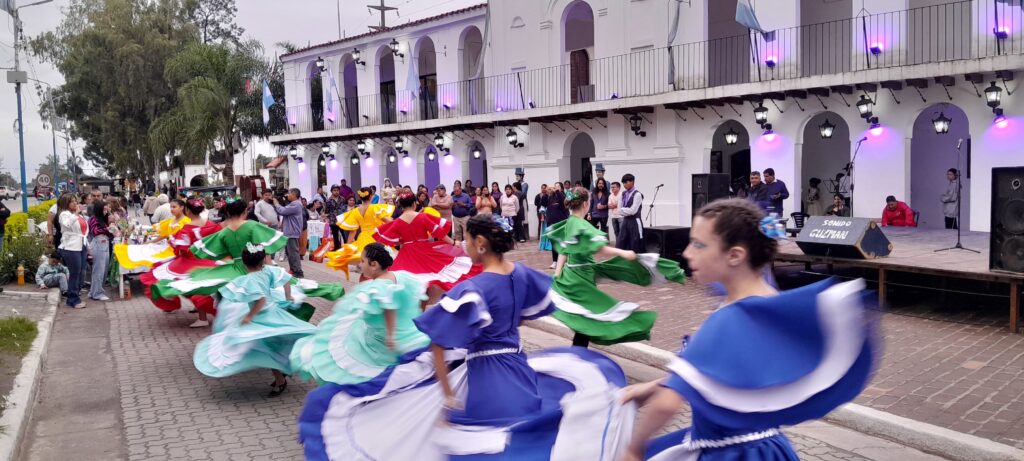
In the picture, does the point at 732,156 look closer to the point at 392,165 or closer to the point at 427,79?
the point at 427,79

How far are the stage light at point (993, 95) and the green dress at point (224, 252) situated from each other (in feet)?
41.9

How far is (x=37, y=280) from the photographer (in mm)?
14352

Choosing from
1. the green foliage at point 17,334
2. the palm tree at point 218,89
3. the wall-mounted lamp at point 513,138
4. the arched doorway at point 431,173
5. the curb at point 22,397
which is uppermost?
the palm tree at point 218,89

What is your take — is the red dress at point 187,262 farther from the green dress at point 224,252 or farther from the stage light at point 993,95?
the stage light at point 993,95

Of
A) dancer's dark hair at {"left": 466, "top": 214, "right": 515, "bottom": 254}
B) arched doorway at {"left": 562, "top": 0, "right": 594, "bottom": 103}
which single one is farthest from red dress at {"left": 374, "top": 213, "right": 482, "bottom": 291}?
arched doorway at {"left": 562, "top": 0, "right": 594, "bottom": 103}

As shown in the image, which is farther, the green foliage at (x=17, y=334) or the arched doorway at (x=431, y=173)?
the arched doorway at (x=431, y=173)

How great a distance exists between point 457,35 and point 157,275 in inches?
772

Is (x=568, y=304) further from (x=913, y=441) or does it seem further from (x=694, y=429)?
(x=694, y=429)

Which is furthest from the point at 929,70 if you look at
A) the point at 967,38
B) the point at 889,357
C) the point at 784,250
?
the point at 889,357

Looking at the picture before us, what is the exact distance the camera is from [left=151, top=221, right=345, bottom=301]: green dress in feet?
28.8

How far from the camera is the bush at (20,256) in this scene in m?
14.9

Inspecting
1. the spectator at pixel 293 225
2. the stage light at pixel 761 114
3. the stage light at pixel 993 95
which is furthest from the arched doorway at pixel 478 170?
the stage light at pixel 993 95

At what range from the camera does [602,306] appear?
7.24 m

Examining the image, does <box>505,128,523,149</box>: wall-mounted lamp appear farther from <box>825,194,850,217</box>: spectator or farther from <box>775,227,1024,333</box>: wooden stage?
<box>775,227,1024,333</box>: wooden stage
